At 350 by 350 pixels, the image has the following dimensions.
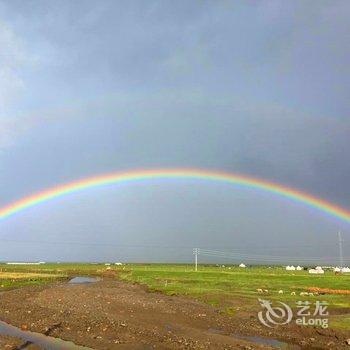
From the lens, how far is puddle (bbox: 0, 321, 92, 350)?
103 ft

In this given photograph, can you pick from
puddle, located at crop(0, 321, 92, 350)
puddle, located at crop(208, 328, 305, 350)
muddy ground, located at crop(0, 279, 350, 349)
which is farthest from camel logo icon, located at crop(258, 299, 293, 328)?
puddle, located at crop(0, 321, 92, 350)

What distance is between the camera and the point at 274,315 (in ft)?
145

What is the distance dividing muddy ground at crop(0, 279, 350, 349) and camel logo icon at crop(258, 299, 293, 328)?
1.06 m

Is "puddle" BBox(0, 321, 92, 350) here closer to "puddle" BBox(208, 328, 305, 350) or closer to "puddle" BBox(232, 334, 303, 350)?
"puddle" BBox(208, 328, 305, 350)

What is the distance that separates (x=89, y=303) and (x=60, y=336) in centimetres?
2024

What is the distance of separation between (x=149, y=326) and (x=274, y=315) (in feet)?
45.3

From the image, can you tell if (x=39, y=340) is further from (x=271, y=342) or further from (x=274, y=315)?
(x=274, y=315)

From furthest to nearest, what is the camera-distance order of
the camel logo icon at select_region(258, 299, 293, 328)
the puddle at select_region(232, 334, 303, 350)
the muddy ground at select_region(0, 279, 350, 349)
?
1. the camel logo icon at select_region(258, 299, 293, 328)
2. the muddy ground at select_region(0, 279, 350, 349)
3. the puddle at select_region(232, 334, 303, 350)

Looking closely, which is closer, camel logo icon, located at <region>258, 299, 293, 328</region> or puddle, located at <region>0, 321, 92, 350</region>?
puddle, located at <region>0, 321, 92, 350</region>

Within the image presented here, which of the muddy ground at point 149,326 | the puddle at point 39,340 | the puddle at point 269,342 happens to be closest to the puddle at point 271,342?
the puddle at point 269,342

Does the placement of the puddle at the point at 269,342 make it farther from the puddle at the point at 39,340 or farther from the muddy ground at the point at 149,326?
the puddle at the point at 39,340

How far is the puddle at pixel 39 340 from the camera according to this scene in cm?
3142

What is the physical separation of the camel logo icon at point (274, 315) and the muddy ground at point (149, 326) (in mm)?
1063

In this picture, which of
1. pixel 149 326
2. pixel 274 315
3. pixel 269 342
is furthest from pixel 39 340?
pixel 274 315
